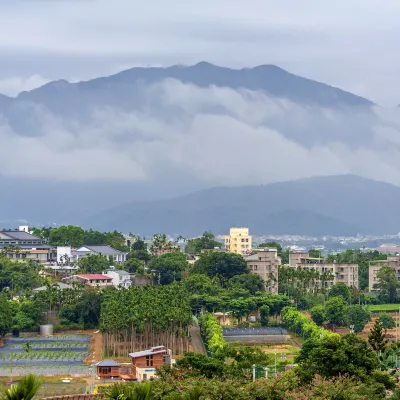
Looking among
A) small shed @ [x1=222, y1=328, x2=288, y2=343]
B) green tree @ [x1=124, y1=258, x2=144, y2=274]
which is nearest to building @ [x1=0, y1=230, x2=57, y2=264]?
green tree @ [x1=124, y1=258, x2=144, y2=274]

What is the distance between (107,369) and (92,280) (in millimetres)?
37851

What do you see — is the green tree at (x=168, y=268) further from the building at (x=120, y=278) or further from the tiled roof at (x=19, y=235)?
the tiled roof at (x=19, y=235)

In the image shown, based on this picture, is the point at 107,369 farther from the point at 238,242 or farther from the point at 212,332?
the point at 238,242

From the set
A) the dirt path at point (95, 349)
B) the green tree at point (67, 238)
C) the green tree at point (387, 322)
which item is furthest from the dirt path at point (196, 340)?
the green tree at point (67, 238)

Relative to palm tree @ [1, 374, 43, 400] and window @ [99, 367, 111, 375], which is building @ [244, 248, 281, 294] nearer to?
window @ [99, 367, 111, 375]

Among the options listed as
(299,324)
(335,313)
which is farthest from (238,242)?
(299,324)

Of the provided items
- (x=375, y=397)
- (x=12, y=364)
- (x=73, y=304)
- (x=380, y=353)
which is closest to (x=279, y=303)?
(x=73, y=304)

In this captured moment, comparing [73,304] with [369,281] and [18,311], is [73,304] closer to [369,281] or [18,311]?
[18,311]

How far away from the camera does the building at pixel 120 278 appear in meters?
95.4

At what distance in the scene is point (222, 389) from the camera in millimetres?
34781

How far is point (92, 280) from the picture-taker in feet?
308

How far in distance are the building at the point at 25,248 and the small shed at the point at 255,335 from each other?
36.0 m

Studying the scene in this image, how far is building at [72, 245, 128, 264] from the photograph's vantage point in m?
112

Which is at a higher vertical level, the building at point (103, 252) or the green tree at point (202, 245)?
the green tree at point (202, 245)
